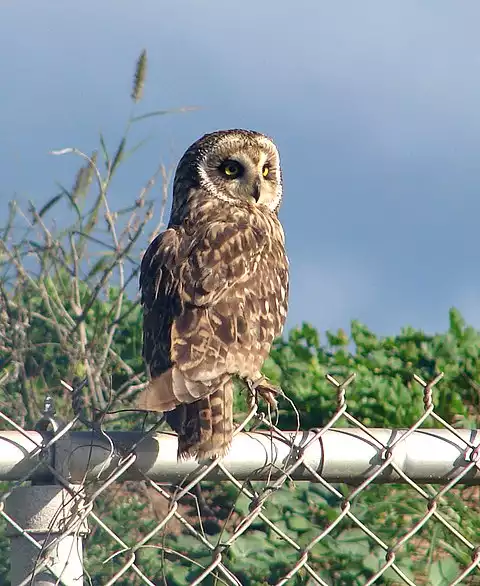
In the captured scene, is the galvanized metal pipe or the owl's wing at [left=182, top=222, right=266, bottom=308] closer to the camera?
the galvanized metal pipe

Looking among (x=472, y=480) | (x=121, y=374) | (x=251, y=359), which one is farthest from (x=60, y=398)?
(x=472, y=480)

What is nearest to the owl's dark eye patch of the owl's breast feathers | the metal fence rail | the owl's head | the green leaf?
the owl's head

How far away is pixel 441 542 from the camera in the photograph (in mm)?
4359

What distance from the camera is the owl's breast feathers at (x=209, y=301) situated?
2.89 metres

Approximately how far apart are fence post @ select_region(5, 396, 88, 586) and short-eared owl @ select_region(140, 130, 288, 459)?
0.28m

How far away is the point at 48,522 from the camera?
2297 millimetres

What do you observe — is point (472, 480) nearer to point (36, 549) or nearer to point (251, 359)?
point (251, 359)

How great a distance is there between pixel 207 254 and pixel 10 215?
74.4 inches

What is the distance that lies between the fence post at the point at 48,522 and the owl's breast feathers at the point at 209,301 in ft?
1.06

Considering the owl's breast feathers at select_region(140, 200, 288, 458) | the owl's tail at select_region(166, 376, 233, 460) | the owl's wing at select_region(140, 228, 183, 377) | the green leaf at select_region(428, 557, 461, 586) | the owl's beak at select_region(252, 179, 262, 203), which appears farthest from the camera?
the owl's beak at select_region(252, 179, 262, 203)

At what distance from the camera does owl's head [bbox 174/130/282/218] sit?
14.5ft

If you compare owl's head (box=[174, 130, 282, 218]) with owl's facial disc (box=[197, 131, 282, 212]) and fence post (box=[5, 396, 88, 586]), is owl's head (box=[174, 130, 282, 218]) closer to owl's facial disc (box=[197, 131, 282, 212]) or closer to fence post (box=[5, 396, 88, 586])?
owl's facial disc (box=[197, 131, 282, 212])

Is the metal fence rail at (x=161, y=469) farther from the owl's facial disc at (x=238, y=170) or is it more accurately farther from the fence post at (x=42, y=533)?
the owl's facial disc at (x=238, y=170)

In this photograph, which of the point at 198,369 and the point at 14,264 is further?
the point at 14,264
